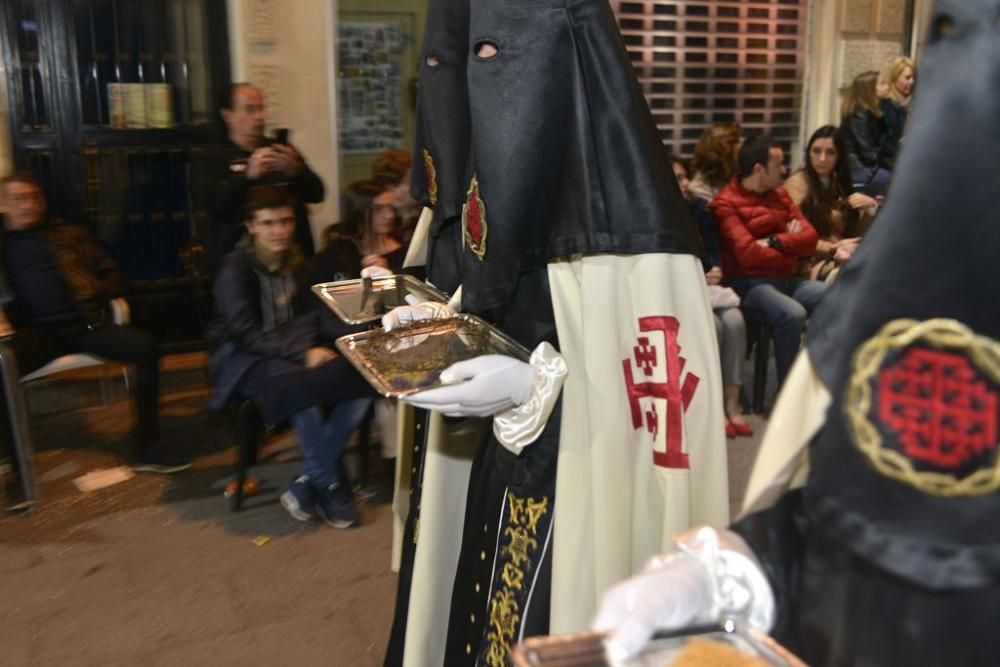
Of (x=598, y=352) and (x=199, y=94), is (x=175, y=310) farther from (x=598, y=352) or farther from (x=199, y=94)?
(x=598, y=352)

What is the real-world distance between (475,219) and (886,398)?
3.64 ft

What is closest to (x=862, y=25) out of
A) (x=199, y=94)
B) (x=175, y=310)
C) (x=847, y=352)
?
(x=199, y=94)

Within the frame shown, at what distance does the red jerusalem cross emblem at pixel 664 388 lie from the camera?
2113mm

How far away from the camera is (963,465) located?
121 centimetres

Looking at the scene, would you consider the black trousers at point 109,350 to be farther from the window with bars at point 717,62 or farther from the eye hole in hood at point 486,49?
the window with bars at point 717,62

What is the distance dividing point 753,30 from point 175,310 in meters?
5.23

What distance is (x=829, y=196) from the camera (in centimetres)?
632

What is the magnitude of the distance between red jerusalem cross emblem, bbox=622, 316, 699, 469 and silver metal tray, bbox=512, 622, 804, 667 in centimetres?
87

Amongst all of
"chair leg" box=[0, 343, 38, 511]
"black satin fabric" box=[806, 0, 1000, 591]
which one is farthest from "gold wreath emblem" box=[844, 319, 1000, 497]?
"chair leg" box=[0, 343, 38, 511]

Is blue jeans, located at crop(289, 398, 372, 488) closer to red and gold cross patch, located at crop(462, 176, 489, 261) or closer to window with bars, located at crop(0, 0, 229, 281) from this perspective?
red and gold cross patch, located at crop(462, 176, 489, 261)

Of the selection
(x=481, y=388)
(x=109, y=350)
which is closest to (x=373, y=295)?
(x=481, y=388)

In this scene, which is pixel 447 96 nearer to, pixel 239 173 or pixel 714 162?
pixel 239 173

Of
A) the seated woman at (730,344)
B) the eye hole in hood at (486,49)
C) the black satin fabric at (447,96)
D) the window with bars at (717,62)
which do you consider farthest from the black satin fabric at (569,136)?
the window with bars at (717,62)

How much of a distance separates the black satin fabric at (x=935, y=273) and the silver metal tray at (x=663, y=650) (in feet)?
0.58
